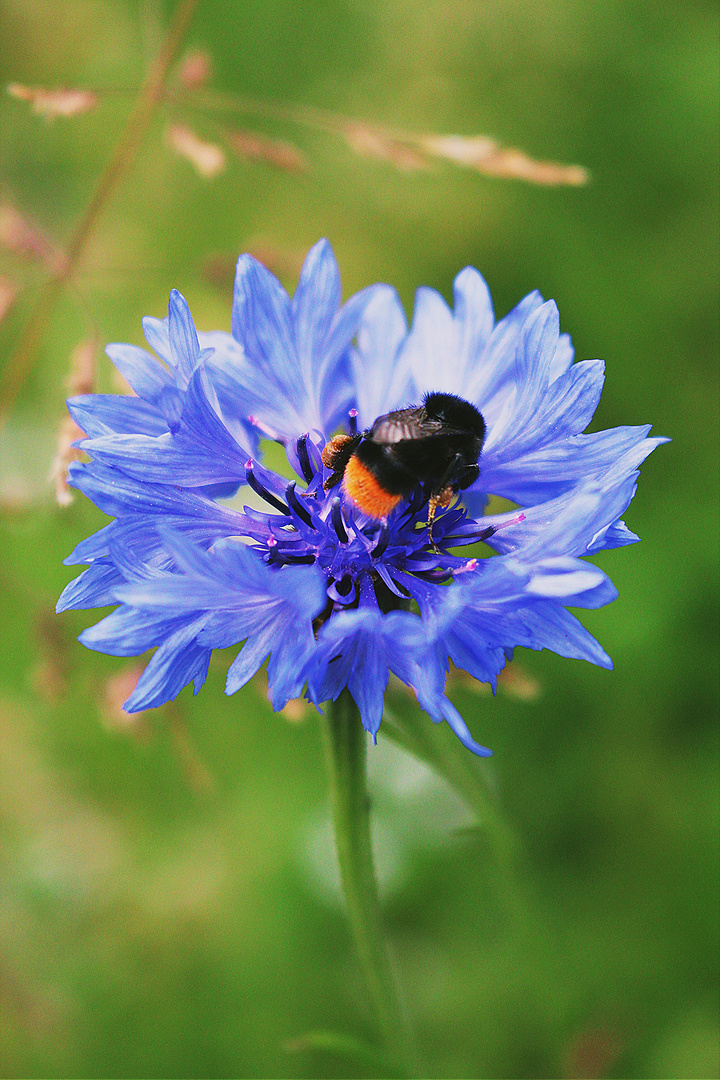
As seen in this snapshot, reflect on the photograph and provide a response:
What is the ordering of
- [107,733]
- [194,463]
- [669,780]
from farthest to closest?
[107,733]
[669,780]
[194,463]

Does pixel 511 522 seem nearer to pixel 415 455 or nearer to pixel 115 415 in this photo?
pixel 415 455

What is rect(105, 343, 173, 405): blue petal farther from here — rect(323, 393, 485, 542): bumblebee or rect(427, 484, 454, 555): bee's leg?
rect(427, 484, 454, 555): bee's leg

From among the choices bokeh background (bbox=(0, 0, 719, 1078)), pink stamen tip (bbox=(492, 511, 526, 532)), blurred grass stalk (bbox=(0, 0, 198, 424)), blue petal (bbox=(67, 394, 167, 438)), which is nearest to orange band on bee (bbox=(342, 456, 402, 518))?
pink stamen tip (bbox=(492, 511, 526, 532))

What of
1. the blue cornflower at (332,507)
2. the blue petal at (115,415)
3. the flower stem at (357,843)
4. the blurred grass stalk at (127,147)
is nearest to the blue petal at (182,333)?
the blue cornflower at (332,507)

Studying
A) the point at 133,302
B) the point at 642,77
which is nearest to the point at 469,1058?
the point at 133,302

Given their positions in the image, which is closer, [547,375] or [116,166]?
[547,375]

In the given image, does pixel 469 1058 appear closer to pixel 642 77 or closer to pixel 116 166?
pixel 116 166

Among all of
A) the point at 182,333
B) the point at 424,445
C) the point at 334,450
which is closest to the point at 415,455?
the point at 424,445
